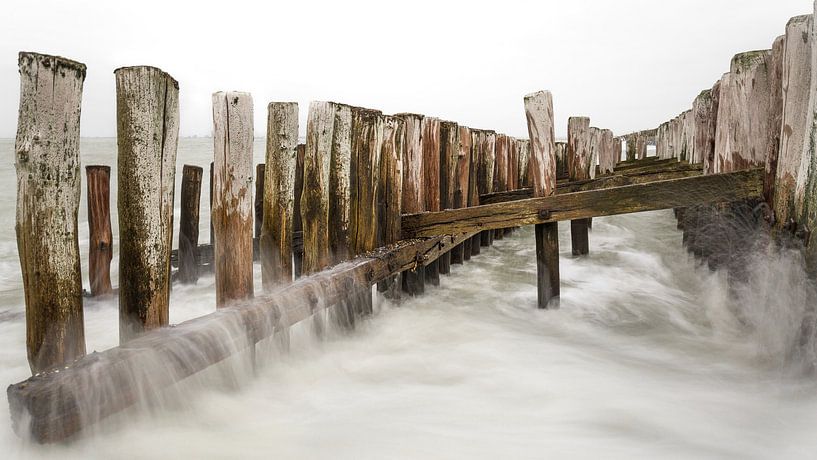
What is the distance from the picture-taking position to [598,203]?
11.1 feet

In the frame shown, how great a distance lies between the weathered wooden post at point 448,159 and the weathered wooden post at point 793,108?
8.16 ft

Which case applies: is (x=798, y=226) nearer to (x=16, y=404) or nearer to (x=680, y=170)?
(x=16, y=404)

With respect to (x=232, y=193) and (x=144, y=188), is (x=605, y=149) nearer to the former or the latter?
(x=232, y=193)

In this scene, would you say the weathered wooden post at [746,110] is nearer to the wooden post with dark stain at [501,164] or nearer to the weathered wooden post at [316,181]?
the weathered wooden post at [316,181]

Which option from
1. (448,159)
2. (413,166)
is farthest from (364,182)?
(448,159)

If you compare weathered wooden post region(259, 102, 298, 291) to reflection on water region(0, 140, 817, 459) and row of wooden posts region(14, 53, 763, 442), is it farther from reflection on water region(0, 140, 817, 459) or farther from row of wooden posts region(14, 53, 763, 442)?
reflection on water region(0, 140, 817, 459)

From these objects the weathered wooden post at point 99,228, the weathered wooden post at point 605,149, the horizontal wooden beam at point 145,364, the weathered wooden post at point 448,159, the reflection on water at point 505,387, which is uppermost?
the weathered wooden post at point 605,149

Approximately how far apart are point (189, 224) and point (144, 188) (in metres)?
3.45

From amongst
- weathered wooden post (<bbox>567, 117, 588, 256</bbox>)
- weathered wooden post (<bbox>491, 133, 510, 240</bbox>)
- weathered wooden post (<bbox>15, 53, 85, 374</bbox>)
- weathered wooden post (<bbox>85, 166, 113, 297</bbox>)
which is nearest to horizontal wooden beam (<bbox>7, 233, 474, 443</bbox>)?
weathered wooden post (<bbox>15, 53, 85, 374</bbox>)

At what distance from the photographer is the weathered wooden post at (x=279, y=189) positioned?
103 inches

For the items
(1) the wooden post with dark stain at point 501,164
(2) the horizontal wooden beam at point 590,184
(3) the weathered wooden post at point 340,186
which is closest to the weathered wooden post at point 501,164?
(1) the wooden post with dark stain at point 501,164

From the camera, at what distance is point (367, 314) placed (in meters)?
3.52

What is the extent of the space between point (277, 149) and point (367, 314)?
1.44 m

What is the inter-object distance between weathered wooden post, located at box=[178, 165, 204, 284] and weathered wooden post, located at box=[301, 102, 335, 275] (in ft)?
7.70
